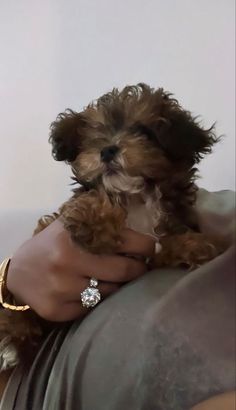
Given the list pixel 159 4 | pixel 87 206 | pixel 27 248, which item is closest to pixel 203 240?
pixel 87 206

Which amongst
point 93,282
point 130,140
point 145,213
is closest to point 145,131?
point 130,140

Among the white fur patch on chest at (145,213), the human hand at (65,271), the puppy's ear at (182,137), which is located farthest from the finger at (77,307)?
the puppy's ear at (182,137)

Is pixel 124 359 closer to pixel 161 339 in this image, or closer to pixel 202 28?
pixel 161 339

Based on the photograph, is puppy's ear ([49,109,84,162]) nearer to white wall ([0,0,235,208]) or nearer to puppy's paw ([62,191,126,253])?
puppy's paw ([62,191,126,253])

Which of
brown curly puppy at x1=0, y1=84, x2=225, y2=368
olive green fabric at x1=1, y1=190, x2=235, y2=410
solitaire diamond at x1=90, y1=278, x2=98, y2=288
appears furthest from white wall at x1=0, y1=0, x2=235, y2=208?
olive green fabric at x1=1, y1=190, x2=235, y2=410

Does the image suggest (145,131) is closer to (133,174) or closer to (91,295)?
(133,174)
